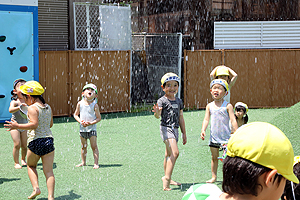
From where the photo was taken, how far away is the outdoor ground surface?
208 inches

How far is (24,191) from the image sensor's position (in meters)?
5.30

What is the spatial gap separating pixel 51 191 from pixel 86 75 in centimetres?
793

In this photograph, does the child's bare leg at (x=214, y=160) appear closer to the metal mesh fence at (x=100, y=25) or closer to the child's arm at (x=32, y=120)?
the child's arm at (x=32, y=120)

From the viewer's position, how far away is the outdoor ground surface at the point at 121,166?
5285 mm

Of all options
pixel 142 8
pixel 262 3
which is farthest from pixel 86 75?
pixel 262 3

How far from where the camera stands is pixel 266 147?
1.39 m

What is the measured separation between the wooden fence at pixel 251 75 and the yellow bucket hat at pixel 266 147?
12219 millimetres

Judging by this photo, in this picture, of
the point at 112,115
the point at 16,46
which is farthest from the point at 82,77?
the point at 16,46

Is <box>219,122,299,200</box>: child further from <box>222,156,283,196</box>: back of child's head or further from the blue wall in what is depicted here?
the blue wall

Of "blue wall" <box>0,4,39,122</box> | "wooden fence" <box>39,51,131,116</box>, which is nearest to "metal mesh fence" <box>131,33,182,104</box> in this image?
"wooden fence" <box>39,51,131,116</box>

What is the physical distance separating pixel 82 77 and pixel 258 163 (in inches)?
439

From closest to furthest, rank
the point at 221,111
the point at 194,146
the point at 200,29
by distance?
the point at 221,111, the point at 194,146, the point at 200,29

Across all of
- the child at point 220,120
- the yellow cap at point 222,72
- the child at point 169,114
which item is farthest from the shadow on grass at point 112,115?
the child at point 220,120

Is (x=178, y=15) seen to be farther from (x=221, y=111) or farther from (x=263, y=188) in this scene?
(x=263, y=188)
